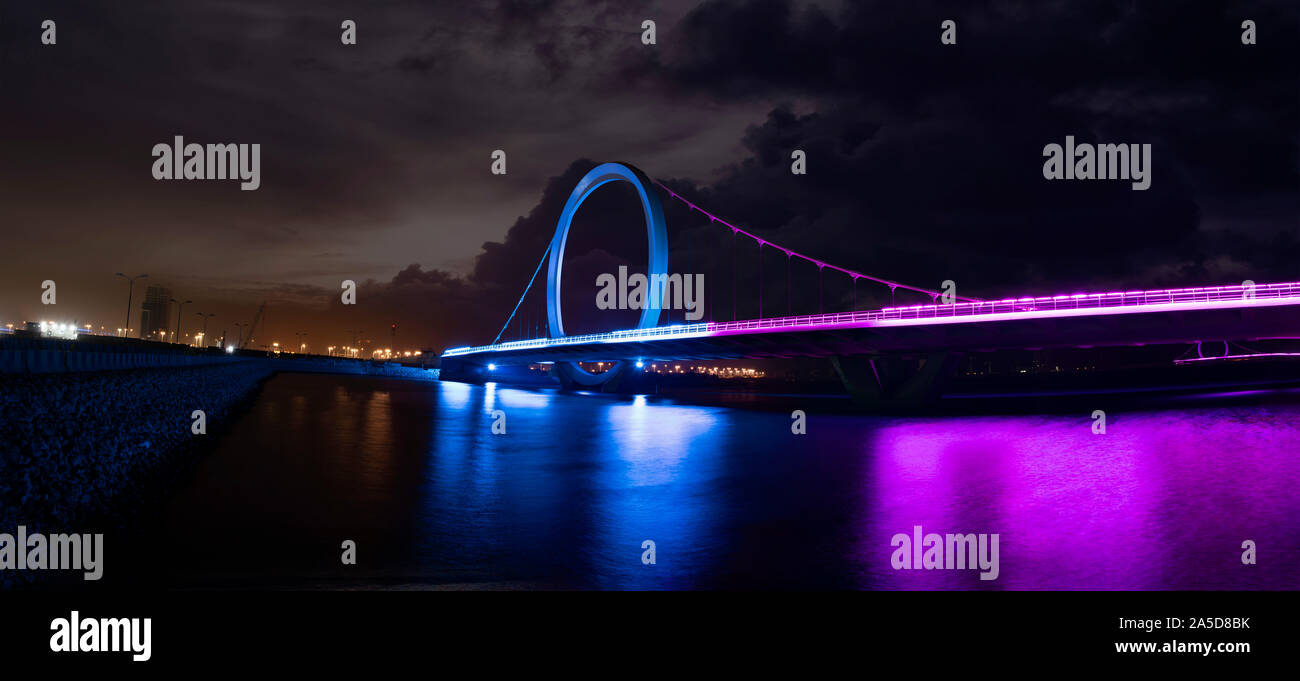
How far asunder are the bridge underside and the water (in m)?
5.21

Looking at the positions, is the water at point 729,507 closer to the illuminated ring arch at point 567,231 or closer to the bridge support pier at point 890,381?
the bridge support pier at point 890,381

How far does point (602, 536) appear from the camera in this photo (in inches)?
634

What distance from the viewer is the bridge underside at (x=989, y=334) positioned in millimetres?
36000

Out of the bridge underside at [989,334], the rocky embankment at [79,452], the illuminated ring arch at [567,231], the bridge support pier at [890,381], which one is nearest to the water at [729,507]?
the rocky embankment at [79,452]

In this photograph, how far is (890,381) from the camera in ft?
192

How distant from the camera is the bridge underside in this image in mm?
36000

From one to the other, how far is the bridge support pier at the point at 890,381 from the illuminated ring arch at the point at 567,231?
1144 inches

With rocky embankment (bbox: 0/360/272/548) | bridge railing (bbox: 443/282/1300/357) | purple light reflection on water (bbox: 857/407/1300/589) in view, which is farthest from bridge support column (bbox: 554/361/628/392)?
rocky embankment (bbox: 0/360/272/548)

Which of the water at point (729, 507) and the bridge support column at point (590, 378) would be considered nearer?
the water at point (729, 507)
